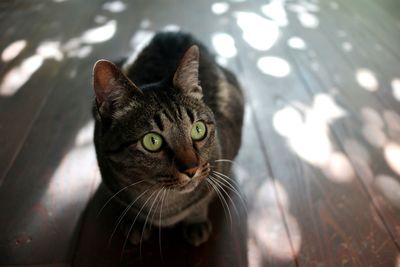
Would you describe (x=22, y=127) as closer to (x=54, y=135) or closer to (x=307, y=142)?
(x=54, y=135)

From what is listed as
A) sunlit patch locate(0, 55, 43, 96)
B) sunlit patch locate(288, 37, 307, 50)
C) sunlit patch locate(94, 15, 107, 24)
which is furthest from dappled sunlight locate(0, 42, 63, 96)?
sunlit patch locate(288, 37, 307, 50)


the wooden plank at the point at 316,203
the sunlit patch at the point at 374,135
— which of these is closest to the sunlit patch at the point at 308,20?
the wooden plank at the point at 316,203

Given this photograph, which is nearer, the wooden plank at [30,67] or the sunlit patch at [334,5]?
the wooden plank at [30,67]

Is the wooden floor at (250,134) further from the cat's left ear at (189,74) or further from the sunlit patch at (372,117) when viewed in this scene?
the cat's left ear at (189,74)

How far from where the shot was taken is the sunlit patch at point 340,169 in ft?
4.62

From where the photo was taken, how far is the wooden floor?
117 centimetres

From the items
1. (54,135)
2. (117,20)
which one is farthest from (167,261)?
(117,20)

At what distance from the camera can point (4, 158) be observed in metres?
1.41

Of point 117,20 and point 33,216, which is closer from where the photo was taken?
point 33,216

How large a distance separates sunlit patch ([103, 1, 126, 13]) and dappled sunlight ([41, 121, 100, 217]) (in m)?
1.26

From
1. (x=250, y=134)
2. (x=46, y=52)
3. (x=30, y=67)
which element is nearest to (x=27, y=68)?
(x=30, y=67)

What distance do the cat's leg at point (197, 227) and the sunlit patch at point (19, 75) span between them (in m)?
1.14

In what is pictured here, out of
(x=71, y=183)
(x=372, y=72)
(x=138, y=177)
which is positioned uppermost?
(x=138, y=177)

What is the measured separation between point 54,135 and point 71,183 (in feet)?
0.96
